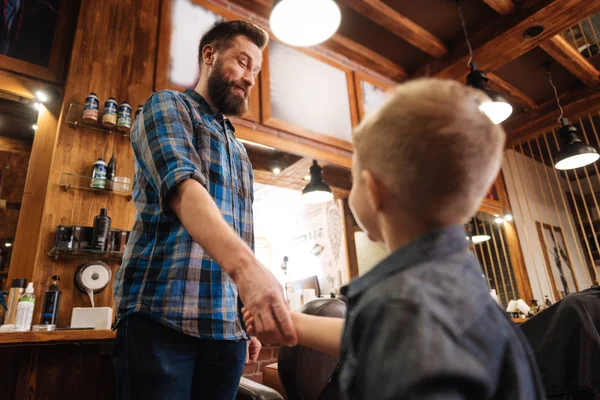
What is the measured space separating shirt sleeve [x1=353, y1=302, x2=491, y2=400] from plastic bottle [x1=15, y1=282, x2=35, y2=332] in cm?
202

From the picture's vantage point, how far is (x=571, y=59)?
172 inches

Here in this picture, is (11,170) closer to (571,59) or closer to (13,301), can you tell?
(13,301)

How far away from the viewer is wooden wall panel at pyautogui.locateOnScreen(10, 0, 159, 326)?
83.5 inches

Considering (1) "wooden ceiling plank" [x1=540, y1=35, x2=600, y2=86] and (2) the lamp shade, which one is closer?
(2) the lamp shade

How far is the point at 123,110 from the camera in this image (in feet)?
8.07

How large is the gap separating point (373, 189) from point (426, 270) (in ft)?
0.49

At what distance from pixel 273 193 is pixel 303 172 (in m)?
1.72

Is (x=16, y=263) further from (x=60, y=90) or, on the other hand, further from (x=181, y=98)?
(x=181, y=98)

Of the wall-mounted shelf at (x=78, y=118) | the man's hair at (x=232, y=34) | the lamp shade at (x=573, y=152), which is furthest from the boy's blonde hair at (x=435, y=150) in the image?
the lamp shade at (x=573, y=152)

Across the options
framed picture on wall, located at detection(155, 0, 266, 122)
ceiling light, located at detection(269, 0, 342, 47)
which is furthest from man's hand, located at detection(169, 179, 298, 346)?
framed picture on wall, located at detection(155, 0, 266, 122)

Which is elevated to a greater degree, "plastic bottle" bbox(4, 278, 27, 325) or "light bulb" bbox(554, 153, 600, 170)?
"light bulb" bbox(554, 153, 600, 170)

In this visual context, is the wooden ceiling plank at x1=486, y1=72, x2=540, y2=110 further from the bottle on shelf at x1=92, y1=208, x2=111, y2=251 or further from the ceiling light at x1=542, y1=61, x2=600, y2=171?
the bottle on shelf at x1=92, y1=208, x2=111, y2=251

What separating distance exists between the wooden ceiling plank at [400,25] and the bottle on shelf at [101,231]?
2.72 meters

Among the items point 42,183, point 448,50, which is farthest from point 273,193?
point 42,183
